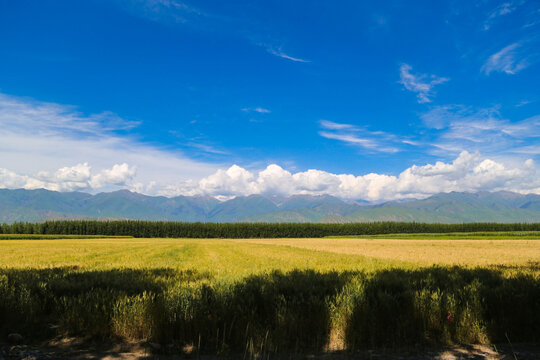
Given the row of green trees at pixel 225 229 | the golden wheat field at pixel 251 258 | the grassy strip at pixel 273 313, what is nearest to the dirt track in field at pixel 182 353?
the grassy strip at pixel 273 313

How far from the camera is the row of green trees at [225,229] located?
140 m

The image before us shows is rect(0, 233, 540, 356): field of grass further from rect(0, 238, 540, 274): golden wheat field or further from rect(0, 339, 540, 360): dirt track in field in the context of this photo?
rect(0, 238, 540, 274): golden wheat field

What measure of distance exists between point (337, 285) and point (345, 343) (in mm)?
1513

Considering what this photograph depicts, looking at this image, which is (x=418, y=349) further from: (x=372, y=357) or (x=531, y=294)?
(x=531, y=294)

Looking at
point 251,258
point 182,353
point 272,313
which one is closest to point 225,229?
point 251,258

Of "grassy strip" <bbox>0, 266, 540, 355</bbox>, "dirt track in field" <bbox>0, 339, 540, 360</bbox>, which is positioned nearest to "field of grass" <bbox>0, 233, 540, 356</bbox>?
"grassy strip" <bbox>0, 266, 540, 355</bbox>

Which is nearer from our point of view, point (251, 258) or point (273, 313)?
point (273, 313)

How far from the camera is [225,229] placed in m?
148

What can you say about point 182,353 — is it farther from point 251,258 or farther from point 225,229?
point 225,229

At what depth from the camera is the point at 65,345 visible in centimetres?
577

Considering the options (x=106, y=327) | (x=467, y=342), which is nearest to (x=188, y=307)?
(x=106, y=327)

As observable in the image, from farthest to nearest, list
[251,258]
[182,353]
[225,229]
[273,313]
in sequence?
[225,229]
[251,258]
[273,313]
[182,353]

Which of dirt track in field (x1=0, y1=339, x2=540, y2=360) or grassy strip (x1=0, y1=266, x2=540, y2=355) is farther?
grassy strip (x1=0, y1=266, x2=540, y2=355)

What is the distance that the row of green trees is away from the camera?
5507 inches
